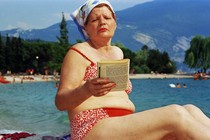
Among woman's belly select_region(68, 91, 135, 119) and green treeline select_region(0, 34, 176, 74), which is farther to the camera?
green treeline select_region(0, 34, 176, 74)

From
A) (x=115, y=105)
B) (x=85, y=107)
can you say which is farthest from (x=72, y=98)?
(x=115, y=105)

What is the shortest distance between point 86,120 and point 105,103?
179 mm

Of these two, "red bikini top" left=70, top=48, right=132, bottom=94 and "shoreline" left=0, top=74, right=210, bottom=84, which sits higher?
"red bikini top" left=70, top=48, right=132, bottom=94

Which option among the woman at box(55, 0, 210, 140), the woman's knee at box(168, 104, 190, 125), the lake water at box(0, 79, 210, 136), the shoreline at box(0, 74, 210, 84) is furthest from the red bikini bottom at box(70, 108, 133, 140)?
the shoreline at box(0, 74, 210, 84)

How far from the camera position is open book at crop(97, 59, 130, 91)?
2.47 m

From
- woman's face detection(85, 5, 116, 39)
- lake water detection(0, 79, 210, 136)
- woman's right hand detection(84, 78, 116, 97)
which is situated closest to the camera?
woman's right hand detection(84, 78, 116, 97)

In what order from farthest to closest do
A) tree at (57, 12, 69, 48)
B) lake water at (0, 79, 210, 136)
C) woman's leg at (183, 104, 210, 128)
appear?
tree at (57, 12, 69, 48) → lake water at (0, 79, 210, 136) → woman's leg at (183, 104, 210, 128)

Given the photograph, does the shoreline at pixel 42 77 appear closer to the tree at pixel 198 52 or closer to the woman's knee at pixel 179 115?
the tree at pixel 198 52

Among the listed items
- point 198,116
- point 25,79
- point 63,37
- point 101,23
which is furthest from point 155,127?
point 63,37

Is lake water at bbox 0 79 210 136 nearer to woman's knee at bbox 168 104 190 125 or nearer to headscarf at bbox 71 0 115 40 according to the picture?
headscarf at bbox 71 0 115 40

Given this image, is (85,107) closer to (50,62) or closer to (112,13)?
→ (112,13)

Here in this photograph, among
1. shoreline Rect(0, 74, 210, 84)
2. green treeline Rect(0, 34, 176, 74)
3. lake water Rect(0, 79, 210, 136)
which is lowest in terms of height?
shoreline Rect(0, 74, 210, 84)

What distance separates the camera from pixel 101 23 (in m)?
3.02

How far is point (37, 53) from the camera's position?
2958 inches
